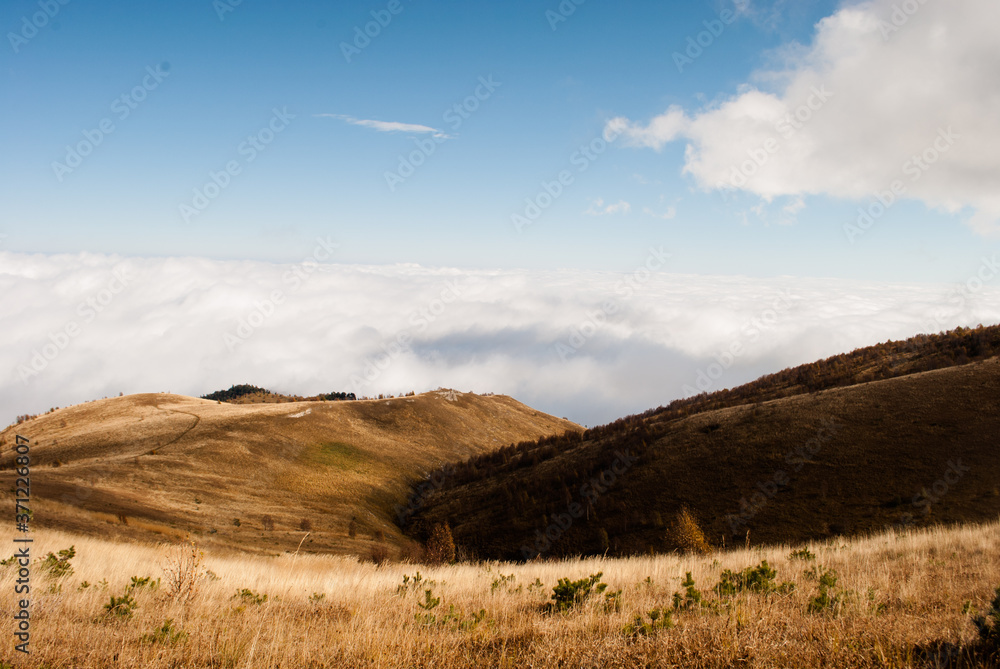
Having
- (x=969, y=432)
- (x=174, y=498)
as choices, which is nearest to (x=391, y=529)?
(x=174, y=498)

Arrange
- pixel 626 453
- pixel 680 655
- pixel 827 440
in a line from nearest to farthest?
pixel 680 655 → pixel 827 440 → pixel 626 453

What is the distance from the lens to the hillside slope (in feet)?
84.6

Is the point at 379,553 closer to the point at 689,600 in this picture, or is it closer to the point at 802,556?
the point at 802,556

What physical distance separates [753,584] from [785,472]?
26848mm

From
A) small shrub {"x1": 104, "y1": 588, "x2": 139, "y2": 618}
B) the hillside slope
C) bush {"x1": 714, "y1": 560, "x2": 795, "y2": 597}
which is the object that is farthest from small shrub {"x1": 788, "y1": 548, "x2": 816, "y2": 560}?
A: the hillside slope

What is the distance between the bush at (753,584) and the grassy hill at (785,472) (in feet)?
52.8

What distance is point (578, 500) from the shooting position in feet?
121

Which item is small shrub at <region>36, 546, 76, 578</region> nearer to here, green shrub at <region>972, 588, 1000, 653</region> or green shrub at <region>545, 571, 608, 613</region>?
green shrub at <region>545, 571, 608, 613</region>

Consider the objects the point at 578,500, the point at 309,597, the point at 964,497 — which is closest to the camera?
the point at 309,597

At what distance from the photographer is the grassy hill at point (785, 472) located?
25969 mm

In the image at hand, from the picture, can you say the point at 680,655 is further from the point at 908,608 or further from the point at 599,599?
the point at 908,608

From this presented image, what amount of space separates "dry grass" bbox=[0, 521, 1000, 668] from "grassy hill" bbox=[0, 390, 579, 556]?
66.0ft

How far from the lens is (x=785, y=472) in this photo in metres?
30.6

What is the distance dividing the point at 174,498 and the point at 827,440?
46.0m
